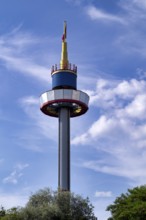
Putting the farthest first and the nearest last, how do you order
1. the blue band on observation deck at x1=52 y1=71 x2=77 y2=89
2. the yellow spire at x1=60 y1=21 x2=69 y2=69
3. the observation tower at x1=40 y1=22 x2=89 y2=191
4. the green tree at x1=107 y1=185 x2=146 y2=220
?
the yellow spire at x1=60 y1=21 x2=69 y2=69 → the blue band on observation deck at x1=52 y1=71 x2=77 y2=89 → the observation tower at x1=40 y1=22 x2=89 y2=191 → the green tree at x1=107 y1=185 x2=146 y2=220

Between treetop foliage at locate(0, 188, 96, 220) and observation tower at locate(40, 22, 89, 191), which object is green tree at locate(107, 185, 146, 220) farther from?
observation tower at locate(40, 22, 89, 191)

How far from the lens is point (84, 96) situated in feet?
248

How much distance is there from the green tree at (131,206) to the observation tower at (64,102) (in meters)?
11.6

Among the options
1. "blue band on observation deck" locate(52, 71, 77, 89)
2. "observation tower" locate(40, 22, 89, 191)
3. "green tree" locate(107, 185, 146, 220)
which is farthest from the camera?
"blue band on observation deck" locate(52, 71, 77, 89)

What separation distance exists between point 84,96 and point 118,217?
25878mm

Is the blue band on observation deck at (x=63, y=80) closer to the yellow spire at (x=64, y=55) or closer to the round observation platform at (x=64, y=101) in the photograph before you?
the round observation platform at (x=64, y=101)

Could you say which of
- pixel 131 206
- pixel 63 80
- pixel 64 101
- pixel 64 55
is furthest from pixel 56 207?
pixel 64 55

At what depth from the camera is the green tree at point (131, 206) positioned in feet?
175

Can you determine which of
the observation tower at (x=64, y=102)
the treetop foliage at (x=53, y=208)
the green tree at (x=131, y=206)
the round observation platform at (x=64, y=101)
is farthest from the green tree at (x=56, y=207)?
the round observation platform at (x=64, y=101)

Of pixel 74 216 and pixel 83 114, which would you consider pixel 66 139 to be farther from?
pixel 74 216

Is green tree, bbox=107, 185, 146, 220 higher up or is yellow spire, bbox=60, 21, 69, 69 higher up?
yellow spire, bbox=60, 21, 69, 69

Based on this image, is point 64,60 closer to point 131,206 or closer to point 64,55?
point 64,55

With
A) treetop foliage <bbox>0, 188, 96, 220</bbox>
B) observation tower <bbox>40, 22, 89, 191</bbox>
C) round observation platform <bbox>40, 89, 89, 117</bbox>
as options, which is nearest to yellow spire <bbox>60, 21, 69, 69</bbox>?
observation tower <bbox>40, 22, 89, 191</bbox>

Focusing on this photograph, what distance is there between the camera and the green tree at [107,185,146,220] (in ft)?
175
